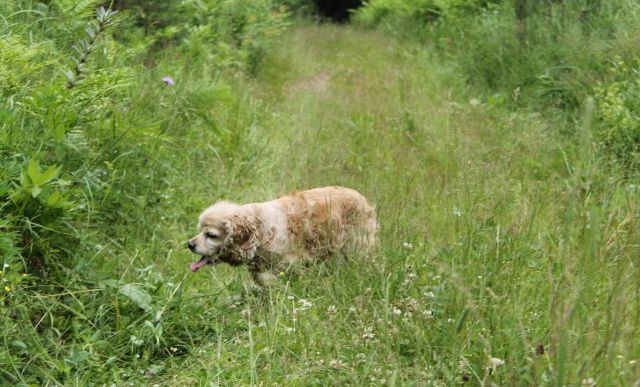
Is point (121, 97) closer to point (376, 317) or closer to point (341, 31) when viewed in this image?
point (376, 317)

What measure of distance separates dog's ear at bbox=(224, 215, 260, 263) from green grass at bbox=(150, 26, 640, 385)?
7.9 inches

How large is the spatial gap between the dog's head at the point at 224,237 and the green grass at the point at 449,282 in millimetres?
191

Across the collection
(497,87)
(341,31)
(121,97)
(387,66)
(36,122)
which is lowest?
(341,31)

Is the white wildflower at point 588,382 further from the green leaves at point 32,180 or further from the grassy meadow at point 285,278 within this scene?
the green leaves at point 32,180

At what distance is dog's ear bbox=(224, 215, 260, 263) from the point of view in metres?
4.23

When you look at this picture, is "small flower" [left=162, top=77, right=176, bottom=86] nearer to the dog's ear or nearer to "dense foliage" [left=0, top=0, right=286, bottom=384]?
"dense foliage" [left=0, top=0, right=286, bottom=384]

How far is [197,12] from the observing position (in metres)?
8.62

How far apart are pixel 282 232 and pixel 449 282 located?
146 cm

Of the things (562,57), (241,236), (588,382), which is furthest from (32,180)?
(562,57)

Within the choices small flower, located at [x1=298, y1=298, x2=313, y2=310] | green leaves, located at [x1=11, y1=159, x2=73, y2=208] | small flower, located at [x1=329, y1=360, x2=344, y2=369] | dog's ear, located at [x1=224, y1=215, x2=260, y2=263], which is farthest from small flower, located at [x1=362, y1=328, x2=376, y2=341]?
green leaves, located at [x1=11, y1=159, x2=73, y2=208]

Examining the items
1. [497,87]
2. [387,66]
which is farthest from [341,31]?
[497,87]

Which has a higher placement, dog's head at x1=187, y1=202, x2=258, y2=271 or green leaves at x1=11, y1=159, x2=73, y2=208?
green leaves at x1=11, y1=159, x2=73, y2=208

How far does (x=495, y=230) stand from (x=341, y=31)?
13.7 meters

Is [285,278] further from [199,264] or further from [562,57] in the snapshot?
[562,57]
